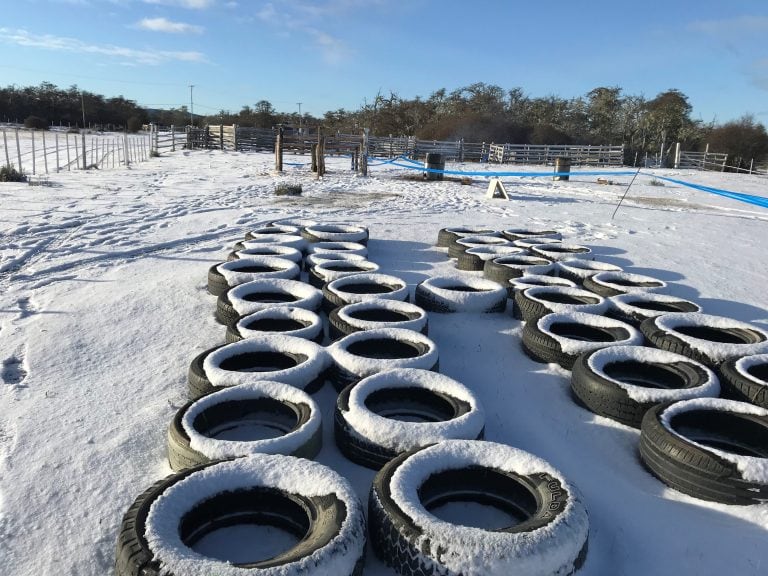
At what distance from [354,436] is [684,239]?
902 cm

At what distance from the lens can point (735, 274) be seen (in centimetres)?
760

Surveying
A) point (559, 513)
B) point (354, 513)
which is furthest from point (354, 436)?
point (559, 513)

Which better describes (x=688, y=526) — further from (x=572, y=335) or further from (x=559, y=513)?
(x=572, y=335)

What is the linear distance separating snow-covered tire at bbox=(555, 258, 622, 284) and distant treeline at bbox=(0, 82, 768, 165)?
2986 centimetres

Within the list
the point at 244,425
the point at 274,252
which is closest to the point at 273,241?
the point at 274,252

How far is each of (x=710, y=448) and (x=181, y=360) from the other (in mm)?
3573

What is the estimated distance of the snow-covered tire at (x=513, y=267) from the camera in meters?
6.36

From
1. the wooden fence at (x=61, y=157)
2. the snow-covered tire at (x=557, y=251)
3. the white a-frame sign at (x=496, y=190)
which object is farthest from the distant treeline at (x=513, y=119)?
the snow-covered tire at (x=557, y=251)

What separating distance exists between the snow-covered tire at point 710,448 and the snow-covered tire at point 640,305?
6.16ft

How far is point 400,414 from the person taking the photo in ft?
11.7

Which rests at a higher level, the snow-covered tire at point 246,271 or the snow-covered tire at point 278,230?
the snow-covered tire at point 278,230

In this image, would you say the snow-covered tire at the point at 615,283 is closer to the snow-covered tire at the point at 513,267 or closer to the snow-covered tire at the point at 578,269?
the snow-covered tire at the point at 578,269

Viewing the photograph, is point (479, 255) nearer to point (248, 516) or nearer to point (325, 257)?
point (325, 257)

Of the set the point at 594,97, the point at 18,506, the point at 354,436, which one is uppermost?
the point at 594,97
